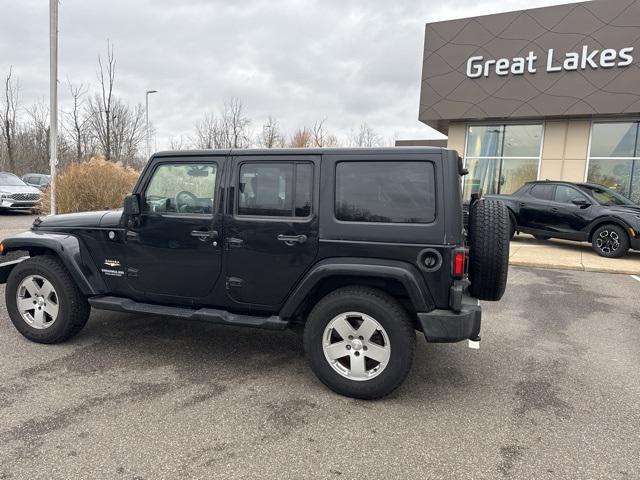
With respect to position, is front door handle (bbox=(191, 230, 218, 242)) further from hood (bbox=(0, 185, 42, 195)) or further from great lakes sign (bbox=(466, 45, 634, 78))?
hood (bbox=(0, 185, 42, 195))

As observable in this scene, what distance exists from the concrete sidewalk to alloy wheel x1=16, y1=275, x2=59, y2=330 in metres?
7.91

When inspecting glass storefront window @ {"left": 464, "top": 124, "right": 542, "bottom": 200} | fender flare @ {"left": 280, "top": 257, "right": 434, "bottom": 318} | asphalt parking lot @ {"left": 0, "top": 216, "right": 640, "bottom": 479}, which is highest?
glass storefront window @ {"left": 464, "top": 124, "right": 542, "bottom": 200}

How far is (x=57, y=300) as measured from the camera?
4164mm

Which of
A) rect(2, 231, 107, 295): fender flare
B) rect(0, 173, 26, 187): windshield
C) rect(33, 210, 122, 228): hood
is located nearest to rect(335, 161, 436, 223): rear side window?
rect(33, 210, 122, 228): hood

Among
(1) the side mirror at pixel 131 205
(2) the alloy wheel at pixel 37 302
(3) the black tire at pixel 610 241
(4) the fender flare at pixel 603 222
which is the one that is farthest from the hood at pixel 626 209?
(2) the alloy wheel at pixel 37 302

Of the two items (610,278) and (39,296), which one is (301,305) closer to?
(39,296)

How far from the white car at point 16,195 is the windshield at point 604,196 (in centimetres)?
1675

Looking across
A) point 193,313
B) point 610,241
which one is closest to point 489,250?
point 193,313

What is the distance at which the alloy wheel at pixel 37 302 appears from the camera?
13.8 feet

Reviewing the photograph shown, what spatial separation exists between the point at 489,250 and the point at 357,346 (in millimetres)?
1295

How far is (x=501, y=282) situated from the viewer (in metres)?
3.59

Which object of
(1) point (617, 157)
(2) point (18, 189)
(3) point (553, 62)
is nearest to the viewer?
(3) point (553, 62)

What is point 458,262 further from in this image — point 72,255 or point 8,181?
point 8,181

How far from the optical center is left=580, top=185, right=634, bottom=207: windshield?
10047mm
